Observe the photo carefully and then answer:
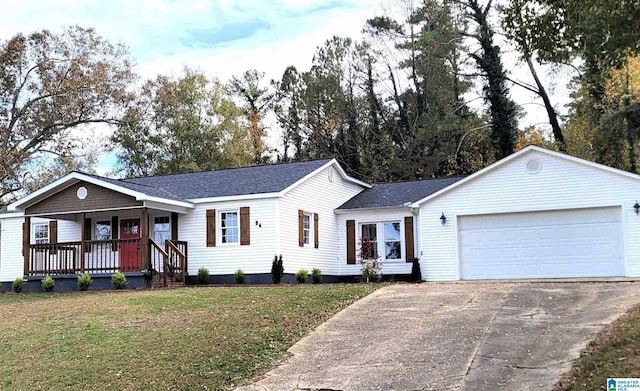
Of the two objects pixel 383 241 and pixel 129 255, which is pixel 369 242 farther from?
pixel 129 255

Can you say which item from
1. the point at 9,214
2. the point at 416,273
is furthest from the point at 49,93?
the point at 416,273

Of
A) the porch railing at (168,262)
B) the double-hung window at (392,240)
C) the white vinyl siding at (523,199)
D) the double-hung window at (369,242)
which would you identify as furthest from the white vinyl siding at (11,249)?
the white vinyl siding at (523,199)

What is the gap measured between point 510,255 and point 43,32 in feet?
79.7

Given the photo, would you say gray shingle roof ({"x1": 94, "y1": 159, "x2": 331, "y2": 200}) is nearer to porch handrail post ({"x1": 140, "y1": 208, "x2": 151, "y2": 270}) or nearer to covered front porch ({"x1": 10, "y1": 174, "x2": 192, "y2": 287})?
covered front porch ({"x1": 10, "y1": 174, "x2": 192, "y2": 287})

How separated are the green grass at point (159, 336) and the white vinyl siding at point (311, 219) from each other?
4025mm

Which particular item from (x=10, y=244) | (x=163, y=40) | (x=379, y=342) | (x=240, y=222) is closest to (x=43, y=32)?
(x=10, y=244)

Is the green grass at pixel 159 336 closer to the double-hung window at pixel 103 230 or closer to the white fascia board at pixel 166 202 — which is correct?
the white fascia board at pixel 166 202

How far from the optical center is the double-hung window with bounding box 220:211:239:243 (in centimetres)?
2145

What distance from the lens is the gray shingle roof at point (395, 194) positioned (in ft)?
77.2

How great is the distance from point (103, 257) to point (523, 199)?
1365 cm

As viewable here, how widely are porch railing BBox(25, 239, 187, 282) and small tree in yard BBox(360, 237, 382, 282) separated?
5783 mm

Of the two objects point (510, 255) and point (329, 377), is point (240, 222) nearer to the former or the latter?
point (510, 255)

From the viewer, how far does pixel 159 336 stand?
12.1 m

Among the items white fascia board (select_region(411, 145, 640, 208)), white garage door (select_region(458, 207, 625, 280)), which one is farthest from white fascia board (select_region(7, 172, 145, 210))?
white garage door (select_region(458, 207, 625, 280))
